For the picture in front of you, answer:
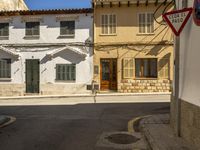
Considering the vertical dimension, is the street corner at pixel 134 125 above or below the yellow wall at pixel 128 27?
below

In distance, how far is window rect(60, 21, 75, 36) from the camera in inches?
892

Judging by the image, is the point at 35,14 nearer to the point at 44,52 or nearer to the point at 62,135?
the point at 44,52

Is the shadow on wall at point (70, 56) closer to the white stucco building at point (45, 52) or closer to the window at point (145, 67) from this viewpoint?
the white stucco building at point (45, 52)

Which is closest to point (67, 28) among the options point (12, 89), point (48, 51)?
point (48, 51)

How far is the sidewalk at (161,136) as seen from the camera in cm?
663

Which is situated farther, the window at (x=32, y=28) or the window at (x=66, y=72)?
the window at (x=32, y=28)

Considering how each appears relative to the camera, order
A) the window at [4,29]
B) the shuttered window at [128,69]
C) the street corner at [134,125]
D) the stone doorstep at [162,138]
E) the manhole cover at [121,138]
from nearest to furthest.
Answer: the stone doorstep at [162,138], the manhole cover at [121,138], the street corner at [134,125], the shuttered window at [128,69], the window at [4,29]

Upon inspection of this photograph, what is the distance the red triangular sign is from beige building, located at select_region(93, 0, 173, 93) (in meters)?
15.1

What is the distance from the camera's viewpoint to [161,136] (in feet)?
24.8

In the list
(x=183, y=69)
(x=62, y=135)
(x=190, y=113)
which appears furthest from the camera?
(x=62, y=135)

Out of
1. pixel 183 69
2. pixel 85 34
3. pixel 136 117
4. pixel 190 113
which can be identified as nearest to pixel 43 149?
pixel 190 113

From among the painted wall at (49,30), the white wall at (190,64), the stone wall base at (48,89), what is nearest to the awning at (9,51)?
the painted wall at (49,30)

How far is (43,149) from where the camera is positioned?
22.9 feet

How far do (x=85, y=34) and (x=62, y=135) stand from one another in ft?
49.3
